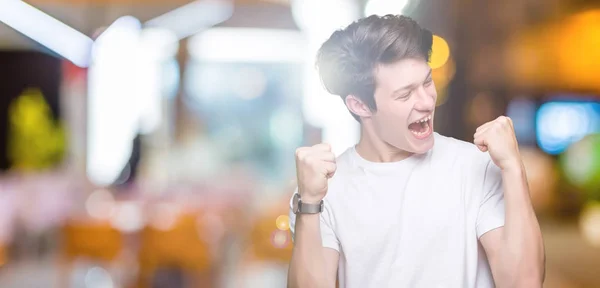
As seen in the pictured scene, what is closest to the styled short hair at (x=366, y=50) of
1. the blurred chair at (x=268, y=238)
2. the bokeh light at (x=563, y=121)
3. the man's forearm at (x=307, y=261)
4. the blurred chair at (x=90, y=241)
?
the man's forearm at (x=307, y=261)

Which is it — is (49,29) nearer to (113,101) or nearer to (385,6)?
(113,101)

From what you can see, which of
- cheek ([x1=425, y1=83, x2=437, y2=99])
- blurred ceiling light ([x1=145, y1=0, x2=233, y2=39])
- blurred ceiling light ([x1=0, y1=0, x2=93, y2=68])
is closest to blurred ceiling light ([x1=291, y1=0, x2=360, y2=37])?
cheek ([x1=425, y1=83, x2=437, y2=99])

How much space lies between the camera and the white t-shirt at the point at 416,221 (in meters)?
1.51

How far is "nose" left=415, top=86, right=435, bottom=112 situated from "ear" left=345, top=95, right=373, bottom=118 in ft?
0.34

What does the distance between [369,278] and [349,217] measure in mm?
125

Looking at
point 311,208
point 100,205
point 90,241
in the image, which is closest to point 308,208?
point 311,208

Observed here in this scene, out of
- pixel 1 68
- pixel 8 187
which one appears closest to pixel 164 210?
pixel 8 187

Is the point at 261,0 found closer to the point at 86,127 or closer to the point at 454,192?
the point at 86,127

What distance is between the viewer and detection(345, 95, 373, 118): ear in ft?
5.08

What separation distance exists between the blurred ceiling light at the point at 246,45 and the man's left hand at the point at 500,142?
2.17 m

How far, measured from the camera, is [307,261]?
154 cm

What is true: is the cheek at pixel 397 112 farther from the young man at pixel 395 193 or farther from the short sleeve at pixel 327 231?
the short sleeve at pixel 327 231

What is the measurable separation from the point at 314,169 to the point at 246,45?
3057mm

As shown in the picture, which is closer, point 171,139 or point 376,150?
point 376,150
